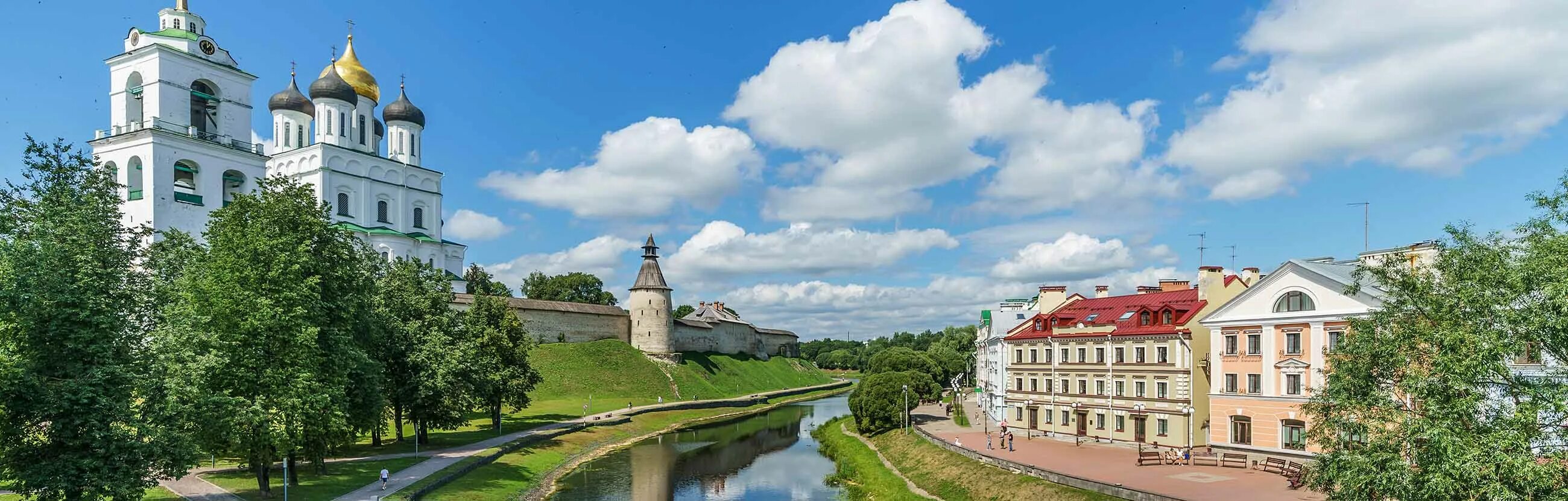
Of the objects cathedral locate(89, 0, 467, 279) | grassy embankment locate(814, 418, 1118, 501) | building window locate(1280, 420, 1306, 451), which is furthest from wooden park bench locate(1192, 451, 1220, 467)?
cathedral locate(89, 0, 467, 279)

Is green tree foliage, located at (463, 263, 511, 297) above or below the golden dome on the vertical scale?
below

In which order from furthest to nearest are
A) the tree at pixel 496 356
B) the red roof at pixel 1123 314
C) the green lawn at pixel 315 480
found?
1. the tree at pixel 496 356
2. the red roof at pixel 1123 314
3. the green lawn at pixel 315 480

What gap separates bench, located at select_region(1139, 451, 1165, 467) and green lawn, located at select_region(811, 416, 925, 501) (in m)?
8.52

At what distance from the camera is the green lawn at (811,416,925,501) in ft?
118

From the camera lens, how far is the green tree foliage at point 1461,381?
15.1 meters

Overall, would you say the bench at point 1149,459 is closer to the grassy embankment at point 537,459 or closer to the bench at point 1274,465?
the bench at point 1274,465

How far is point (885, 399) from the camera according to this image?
5053 cm

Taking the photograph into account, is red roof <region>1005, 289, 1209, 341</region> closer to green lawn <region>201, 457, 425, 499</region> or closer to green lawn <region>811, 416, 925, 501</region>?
green lawn <region>811, 416, 925, 501</region>

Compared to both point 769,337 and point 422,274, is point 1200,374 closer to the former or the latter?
point 422,274

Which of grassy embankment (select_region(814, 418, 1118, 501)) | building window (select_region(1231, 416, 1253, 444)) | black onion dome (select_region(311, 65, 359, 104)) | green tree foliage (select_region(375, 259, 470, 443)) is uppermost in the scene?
black onion dome (select_region(311, 65, 359, 104))

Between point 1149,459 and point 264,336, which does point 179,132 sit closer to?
point 264,336

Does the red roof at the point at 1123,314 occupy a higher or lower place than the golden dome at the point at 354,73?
lower

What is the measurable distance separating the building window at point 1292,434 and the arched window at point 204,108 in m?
65.7

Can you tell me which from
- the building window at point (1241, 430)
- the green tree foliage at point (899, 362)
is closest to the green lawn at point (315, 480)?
the building window at point (1241, 430)
